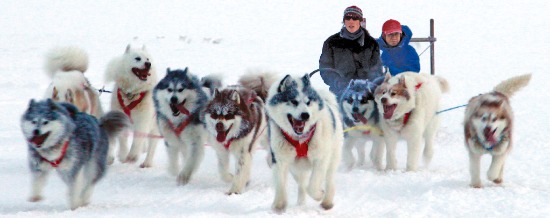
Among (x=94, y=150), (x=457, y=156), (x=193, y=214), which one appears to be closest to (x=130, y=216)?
(x=193, y=214)

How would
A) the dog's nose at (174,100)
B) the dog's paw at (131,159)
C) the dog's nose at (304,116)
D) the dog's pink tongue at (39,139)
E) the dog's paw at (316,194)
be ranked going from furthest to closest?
the dog's paw at (131,159)
the dog's nose at (174,100)
the dog's paw at (316,194)
the dog's pink tongue at (39,139)
the dog's nose at (304,116)

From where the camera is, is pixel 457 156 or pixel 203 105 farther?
pixel 457 156

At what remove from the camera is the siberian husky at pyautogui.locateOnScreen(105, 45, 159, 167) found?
19.3 ft

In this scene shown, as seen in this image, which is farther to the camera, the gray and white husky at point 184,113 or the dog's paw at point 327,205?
the gray and white husky at point 184,113

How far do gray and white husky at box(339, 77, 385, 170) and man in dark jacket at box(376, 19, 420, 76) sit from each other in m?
1.17

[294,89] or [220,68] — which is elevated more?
[294,89]

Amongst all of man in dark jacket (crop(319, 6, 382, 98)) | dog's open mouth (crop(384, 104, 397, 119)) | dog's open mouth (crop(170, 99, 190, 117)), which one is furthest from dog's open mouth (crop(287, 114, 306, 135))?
man in dark jacket (crop(319, 6, 382, 98))

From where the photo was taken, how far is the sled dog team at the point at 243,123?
13.3ft

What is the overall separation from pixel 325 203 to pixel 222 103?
109 centimetres

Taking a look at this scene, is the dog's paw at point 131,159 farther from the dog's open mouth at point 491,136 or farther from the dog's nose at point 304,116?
the dog's open mouth at point 491,136

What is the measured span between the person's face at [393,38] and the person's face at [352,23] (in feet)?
2.45

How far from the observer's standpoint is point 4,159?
629 cm

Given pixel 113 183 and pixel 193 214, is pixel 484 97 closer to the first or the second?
pixel 193 214

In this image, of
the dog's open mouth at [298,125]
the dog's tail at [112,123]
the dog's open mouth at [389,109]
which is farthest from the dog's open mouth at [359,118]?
the dog's tail at [112,123]
